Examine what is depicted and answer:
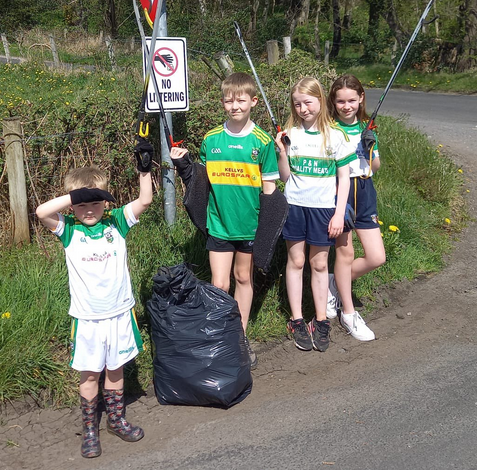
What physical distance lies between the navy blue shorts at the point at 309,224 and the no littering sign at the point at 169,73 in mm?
1223

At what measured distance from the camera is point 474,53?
22.0 metres

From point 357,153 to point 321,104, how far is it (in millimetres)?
547

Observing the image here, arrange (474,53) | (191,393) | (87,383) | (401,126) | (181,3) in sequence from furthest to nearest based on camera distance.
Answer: (474,53), (181,3), (401,126), (191,393), (87,383)

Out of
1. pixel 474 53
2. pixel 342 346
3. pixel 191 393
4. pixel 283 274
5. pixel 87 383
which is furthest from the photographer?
pixel 474 53

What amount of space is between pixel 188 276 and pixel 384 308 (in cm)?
203

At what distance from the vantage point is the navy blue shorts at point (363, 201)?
4.46m

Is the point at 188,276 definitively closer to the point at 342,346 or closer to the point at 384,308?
the point at 342,346

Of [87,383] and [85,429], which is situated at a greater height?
[87,383]

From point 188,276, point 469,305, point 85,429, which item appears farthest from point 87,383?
point 469,305

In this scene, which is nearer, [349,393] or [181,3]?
[349,393]

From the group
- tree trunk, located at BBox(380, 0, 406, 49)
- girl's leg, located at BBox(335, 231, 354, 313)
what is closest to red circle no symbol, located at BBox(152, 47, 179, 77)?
girl's leg, located at BBox(335, 231, 354, 313)

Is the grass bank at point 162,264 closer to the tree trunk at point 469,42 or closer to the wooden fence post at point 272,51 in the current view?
the wooden fence post at point 272,51

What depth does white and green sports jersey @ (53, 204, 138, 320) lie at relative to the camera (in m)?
3.21

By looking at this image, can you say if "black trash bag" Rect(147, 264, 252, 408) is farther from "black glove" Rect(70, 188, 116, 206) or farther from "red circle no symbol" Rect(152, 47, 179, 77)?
"red circle no symbol" Rect(152, 47, 179, 77)
